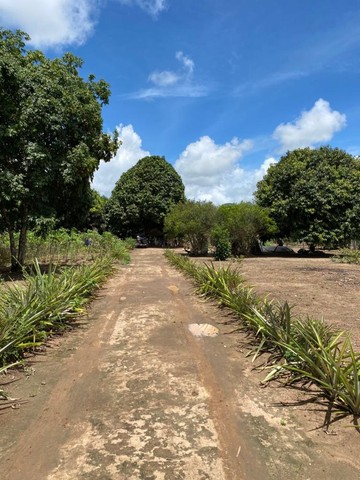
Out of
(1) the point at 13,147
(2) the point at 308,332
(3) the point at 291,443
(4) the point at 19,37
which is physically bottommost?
(3) the point at 291,443

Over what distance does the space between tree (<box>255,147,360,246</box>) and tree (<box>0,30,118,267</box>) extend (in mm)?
14911

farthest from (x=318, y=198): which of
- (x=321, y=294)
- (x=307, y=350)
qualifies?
(x=307, y=350)

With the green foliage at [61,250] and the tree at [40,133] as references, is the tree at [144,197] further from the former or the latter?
the tree at [40,133]

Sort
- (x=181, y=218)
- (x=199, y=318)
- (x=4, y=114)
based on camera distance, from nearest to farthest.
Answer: (x=199, y=318), (x=4, y=114), (x=181, y=218)

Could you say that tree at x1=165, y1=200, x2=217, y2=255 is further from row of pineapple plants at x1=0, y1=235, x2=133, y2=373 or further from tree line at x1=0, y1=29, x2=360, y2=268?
row of pineapple plants at x1=0, y1=235, x2=133, y2=373

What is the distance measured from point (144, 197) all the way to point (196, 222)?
1251cm

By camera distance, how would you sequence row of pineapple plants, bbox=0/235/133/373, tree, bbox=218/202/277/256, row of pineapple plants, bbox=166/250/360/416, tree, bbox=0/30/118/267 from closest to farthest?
row of pineapple plants, bbox=166/250/360/416 < row of pineapple plants, bbox=0/235/133/373 < tree, bbox=0/30/118/267 < tree, bbox=218/202/277/256

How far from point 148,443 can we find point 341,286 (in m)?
8.76

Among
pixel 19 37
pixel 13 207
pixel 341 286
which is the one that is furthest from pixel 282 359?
pixel 19 37

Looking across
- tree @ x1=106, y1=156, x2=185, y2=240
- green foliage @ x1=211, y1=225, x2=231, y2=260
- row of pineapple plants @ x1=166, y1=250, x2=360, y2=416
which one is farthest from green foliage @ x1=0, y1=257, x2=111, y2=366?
tree @ x1=106, y1=156, x2=185, y2=240

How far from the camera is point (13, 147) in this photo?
11.9 meters

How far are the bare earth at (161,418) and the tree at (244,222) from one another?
54.2ft

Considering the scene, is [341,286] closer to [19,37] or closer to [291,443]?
[291,443]

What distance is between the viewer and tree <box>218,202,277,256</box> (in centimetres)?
2223
